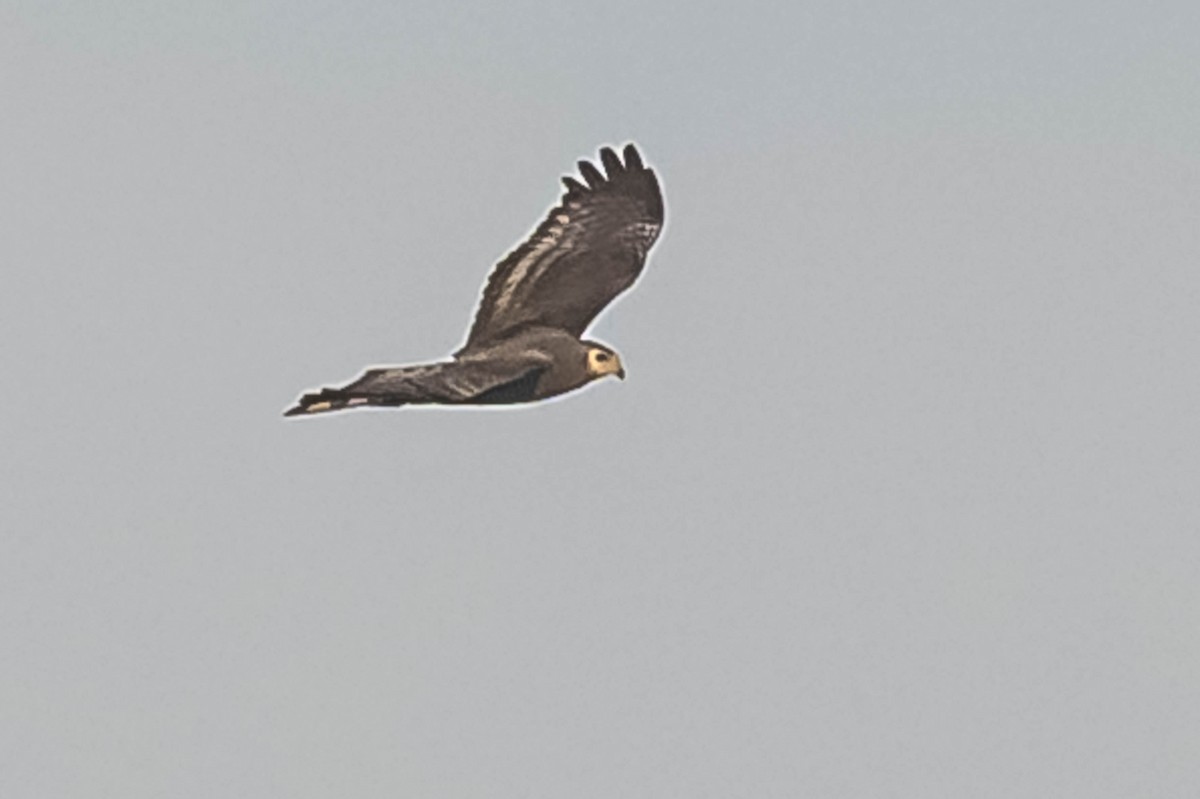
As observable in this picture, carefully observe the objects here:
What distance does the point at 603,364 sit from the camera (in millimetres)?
29594

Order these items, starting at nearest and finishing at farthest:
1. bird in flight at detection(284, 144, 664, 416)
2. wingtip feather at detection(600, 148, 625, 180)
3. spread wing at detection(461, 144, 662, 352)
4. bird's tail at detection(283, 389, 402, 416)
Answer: bird's tail at detection(283, 389, 402, 416) → bird in flight at detection(284, 144, 664, 416) → spread wing at detection(461, 144, 662, 352) → wingtip feather at detection(600, 148, 625, 180)

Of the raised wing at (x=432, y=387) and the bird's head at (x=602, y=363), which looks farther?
the bird's head at (x=602, y=363)

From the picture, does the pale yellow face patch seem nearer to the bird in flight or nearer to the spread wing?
the bird in flight

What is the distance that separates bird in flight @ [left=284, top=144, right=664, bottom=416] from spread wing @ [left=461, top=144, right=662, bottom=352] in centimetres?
1

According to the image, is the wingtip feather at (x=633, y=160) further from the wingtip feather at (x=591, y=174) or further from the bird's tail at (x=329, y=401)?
the bird's tail at (x=329, y=401)

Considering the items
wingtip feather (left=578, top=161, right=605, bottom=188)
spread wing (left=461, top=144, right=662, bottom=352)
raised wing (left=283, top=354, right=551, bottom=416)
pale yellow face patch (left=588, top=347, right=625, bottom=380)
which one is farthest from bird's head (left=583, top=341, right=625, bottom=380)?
wingtip feather (left=578, top=161, right=605, bottom=188)

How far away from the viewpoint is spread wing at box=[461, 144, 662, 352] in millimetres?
31516

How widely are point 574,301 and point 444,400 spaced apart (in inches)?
204

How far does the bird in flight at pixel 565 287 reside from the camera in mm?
29203

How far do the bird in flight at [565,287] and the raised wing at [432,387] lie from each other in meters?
0.03

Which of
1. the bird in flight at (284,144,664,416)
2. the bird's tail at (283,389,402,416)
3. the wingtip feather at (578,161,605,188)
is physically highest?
the wingtip feather at (578,161,605,188)

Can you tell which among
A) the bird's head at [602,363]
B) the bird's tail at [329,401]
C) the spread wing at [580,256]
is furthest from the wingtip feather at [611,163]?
the bird's tail at [329,401]

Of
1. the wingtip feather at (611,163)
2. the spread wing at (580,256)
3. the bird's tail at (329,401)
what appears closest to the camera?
the bird's tail at (329,401)

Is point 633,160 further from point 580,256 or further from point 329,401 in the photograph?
point 329,401
